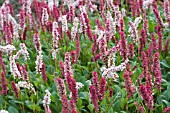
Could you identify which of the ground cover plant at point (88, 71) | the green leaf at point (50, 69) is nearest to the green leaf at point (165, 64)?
the ground cover plant at point (88, 71)

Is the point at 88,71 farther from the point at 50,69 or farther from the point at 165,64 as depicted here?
the point at 165,64

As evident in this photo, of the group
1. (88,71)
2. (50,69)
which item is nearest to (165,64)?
(88,71)

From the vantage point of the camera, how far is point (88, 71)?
455 centimetres

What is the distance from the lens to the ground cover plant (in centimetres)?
332

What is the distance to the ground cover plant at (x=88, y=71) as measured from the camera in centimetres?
332

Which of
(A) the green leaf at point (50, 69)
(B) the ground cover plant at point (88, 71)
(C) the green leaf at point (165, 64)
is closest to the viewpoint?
(B) the ground cover plant at point (88, 71)

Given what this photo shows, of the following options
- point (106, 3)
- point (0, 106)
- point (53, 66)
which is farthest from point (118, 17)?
point (0, 106)

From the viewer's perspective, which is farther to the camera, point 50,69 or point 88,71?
point 50,69

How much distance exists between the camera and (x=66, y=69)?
362 centimetres

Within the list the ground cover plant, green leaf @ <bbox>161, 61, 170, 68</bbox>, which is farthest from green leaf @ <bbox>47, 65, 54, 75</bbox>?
green leaf @ <bbox>161, 61, 170, 68</bbox>

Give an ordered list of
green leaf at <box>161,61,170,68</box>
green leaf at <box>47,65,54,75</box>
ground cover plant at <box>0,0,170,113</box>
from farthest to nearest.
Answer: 1. green leaf at <box>47,65,54,75</box>
2. green leaf at <box>161,61,170,68</box>
3. ground cover plant at <box>0,0,170,113</box>

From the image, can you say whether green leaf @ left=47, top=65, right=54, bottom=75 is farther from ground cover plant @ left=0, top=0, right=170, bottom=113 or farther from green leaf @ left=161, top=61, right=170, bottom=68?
green leaf @ left=161, top=61, right=170, bottom=68

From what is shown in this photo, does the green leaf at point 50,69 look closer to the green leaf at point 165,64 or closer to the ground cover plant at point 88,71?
the ground cover plant at point 88,71

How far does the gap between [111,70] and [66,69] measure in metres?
0.44
